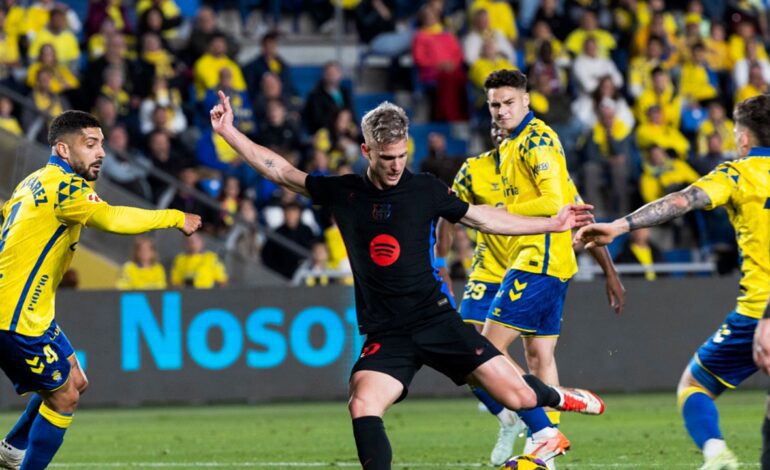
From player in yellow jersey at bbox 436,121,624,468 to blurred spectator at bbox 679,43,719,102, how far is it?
40.1 ft

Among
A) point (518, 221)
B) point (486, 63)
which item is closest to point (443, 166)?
point (486, 63)

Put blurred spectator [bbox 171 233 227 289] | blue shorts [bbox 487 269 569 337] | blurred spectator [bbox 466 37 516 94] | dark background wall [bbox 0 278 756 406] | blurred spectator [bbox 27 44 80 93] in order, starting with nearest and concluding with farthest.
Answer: blue shorts [bbox 487 269 569 337]
dark background wall [bbox 0 278 756 406]
blurred spectator [bbox 171 233 227 289]
blurred spectator [bbox 27 44 80 93]
blurred spectator [bbox 466 37 516 94]

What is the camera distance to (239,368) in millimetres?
16328

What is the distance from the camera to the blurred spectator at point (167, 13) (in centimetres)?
2041

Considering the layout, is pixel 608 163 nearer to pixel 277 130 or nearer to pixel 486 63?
pixel 486 63

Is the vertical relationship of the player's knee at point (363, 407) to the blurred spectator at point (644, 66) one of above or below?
below

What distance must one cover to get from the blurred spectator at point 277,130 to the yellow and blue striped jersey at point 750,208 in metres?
12.0

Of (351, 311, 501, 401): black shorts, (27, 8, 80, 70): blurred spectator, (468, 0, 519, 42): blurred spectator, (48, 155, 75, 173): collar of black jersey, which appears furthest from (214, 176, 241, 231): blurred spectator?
(351, 311, 501, 401): black shorts

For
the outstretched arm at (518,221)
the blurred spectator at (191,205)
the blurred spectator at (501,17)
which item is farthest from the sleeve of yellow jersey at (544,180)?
the blurred spectator at (501,17)

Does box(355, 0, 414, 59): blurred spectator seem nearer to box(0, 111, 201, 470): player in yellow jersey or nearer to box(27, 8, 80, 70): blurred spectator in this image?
box(27, 8, 80, 70): blurred spectator

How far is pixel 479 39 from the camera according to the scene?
21.2 m

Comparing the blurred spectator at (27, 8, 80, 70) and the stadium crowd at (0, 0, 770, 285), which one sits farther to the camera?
the blurred spectator at (27, 8, 80, 70)

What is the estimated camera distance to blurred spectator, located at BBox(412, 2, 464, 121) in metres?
21.0

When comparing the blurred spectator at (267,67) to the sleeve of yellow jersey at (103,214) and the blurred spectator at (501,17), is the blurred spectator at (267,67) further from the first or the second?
the sleeve of yellow jersey at (103,214)
